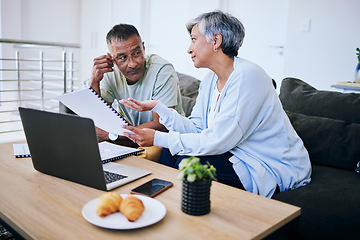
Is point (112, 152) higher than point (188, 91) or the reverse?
the reverse

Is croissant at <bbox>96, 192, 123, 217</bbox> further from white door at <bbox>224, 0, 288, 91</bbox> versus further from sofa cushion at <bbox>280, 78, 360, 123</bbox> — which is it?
white door at <bbox>224, 0, 288, 91</bbox>

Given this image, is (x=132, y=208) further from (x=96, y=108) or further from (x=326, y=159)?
(x=326, y=159)

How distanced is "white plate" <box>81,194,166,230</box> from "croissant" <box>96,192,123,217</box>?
11mm

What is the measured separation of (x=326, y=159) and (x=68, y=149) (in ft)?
4.07

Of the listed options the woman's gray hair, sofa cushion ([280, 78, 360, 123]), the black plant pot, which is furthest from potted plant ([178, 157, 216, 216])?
sofa cushion ([280, 78, 360, 123])

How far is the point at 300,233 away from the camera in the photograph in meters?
1.38

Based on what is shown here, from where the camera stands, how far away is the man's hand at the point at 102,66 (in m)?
2.01

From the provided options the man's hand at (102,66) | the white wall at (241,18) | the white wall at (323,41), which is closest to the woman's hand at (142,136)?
the man's hand at (102,66)

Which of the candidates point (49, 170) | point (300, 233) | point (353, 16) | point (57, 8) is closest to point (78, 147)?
point (49, 170)

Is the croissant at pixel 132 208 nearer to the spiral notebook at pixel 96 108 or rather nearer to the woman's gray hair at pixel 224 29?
the spiral notebook at pixel 96 108

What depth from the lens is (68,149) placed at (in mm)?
1129

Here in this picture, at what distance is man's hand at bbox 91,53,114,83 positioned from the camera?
2012 millimetres

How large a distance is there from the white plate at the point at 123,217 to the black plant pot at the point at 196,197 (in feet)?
0.22

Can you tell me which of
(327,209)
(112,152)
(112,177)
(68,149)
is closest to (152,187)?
(112,177)
